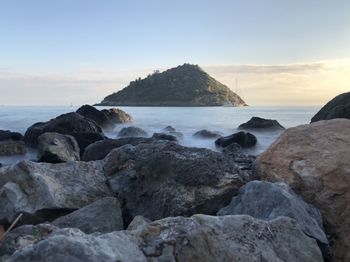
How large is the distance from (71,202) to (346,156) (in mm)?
3300

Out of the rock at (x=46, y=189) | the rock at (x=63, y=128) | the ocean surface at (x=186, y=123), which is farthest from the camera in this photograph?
the ocean surface at (x=186, y=123)

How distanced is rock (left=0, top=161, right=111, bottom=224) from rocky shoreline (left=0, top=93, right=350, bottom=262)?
0.01 m

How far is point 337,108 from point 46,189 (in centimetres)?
1324

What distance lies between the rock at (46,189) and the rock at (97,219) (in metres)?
0.61

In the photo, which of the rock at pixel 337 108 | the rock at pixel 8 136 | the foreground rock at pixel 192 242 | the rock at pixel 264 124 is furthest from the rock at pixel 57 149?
the rock at pixel 264 124

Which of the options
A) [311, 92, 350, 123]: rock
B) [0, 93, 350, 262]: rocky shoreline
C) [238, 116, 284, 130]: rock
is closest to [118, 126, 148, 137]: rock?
[238, 116, 284, 130]: rock

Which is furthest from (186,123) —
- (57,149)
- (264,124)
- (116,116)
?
(57,149)

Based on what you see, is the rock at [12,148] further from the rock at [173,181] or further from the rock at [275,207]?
the rock at [275,207]

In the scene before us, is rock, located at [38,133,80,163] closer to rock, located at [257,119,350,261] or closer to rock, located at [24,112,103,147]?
rock, located at [24,112,103,147]

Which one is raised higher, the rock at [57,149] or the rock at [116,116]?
the rock at [57,149]

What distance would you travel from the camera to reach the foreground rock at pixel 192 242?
3.47 meters

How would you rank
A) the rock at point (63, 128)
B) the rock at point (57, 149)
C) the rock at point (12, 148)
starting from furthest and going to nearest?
the rock at point (63, 128)
the rock at point (12, 148)
the rock at point (57, 149)

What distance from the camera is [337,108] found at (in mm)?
17453

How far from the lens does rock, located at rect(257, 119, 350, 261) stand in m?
5.49
